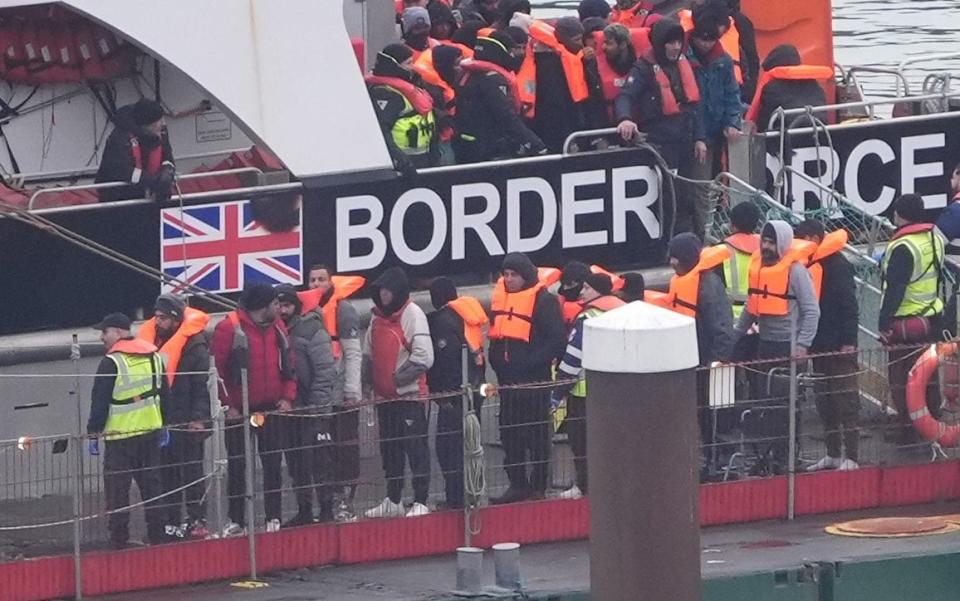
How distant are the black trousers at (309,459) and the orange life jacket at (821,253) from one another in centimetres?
266

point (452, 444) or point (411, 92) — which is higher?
point (411, 92)

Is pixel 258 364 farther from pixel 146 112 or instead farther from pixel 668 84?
pixel 668 84

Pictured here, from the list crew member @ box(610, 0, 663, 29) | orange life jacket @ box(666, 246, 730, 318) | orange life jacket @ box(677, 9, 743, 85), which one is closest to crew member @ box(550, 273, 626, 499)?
orange life jacket @ box(666, 246, 730, 318)

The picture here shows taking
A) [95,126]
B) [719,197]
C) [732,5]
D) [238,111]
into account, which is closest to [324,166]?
[238,111]

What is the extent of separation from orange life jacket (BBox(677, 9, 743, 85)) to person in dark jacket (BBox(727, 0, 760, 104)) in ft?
0.25

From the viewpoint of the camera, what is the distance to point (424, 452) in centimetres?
1062

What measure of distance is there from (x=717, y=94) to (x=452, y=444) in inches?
141

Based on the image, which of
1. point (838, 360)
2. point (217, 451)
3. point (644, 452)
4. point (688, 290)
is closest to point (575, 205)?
point (688, 290)

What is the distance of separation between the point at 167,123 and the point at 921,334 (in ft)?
14.7

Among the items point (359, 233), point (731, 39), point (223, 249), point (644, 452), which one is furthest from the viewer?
point (731, 39)

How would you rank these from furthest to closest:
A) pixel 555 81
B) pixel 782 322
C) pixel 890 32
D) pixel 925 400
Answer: pixel 890 32
pixel 555 81
pixel 782 322
pixel 925 400

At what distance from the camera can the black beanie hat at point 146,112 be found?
11.8 m

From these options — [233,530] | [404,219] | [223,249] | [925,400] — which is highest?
[404,219]

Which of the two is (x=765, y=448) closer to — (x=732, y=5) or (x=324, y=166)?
(x=324, y=166)
